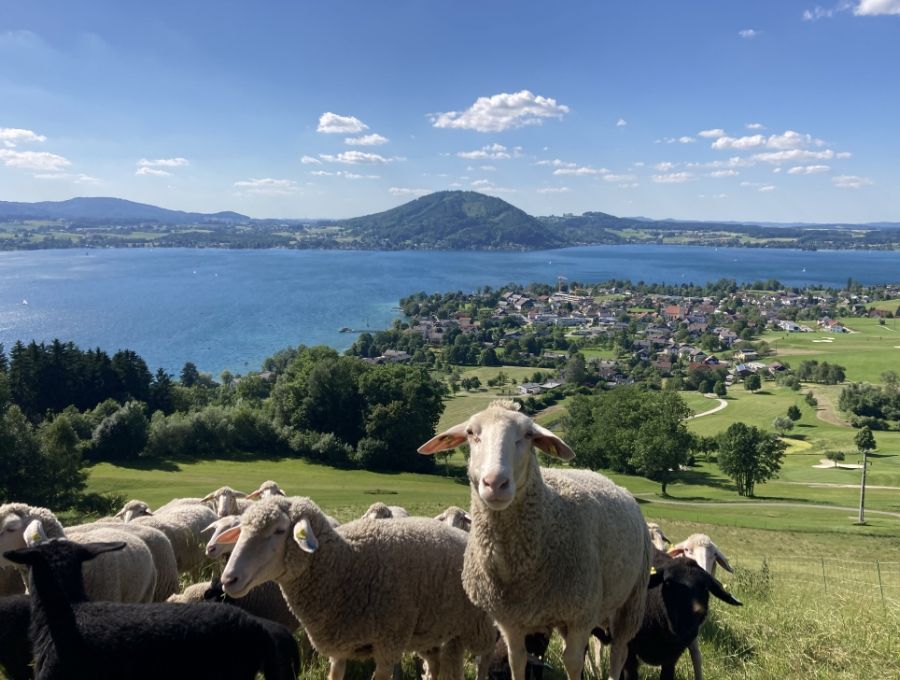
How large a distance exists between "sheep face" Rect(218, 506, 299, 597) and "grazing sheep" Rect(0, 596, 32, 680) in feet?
6.73

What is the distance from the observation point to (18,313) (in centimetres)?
12794

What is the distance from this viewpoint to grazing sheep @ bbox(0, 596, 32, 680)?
4.66 metres

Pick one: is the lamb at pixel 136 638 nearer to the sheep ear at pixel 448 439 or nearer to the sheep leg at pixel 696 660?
the sheep ear at pixel 448 439

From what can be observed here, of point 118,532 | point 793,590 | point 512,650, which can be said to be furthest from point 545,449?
point 793,590

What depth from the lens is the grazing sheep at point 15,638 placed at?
4656 millimetres

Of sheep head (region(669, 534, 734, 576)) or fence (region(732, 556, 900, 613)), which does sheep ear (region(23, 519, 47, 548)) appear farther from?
fence (region(732, 556, 900, 613))

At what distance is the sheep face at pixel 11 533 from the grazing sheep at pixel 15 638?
92 centimetres

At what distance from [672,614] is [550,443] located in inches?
92.7

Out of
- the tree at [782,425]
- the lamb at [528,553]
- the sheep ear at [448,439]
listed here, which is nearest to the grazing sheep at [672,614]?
the lamb at [528,553]

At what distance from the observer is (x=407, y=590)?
15.6 ft

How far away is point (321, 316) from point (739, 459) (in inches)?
4556

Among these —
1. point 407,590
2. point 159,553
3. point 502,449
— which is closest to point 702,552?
point 407,590

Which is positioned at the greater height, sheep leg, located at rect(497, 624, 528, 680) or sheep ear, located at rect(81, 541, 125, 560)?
sheep ear, located at rect(81, 541, 125, 560)

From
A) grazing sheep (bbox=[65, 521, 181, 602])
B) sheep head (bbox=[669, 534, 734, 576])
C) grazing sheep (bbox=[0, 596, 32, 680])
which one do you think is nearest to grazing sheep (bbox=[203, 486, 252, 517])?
grazing sheep (bbox=[65, 521, 181, 602])
